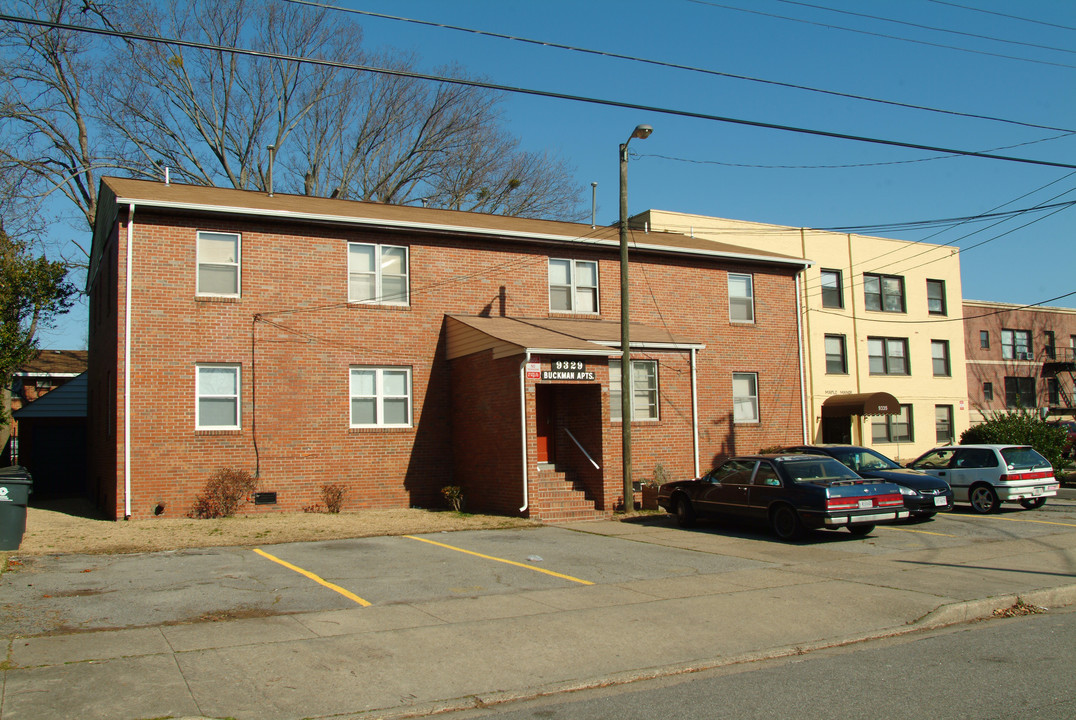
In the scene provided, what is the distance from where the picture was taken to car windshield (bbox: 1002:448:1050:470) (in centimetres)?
1774

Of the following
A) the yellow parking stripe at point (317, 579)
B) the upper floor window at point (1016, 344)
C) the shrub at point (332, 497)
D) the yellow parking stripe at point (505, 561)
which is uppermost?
the upper floor window at point (1016, 344)

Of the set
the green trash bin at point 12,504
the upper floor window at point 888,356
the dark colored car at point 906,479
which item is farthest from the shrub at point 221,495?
the upper floor window at point 888,356

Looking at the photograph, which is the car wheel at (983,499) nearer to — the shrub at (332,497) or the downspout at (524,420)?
the downspout at (524,420)

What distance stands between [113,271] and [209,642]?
13.2 m

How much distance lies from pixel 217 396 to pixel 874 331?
2432cm

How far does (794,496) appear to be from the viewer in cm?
1421

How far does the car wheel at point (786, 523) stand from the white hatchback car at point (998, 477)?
6.10 metres

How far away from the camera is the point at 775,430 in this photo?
2411 centimetres

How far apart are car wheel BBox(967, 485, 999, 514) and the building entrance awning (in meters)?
10.0

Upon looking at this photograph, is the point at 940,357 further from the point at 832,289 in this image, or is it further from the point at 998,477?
the point at 998,477

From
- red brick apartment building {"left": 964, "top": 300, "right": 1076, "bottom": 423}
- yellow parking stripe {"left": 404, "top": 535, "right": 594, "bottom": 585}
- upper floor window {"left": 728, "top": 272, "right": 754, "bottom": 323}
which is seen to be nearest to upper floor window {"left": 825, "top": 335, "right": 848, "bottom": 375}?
upper floor window {"left": 728, "top": 272, "right": 754, "bottom": 323}

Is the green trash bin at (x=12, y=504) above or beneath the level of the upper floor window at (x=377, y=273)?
beneath

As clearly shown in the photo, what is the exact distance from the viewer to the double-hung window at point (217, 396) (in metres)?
17.8

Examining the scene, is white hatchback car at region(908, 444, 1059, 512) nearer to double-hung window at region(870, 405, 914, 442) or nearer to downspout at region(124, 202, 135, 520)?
double-hung window at region(870, 405, 914, 442)
